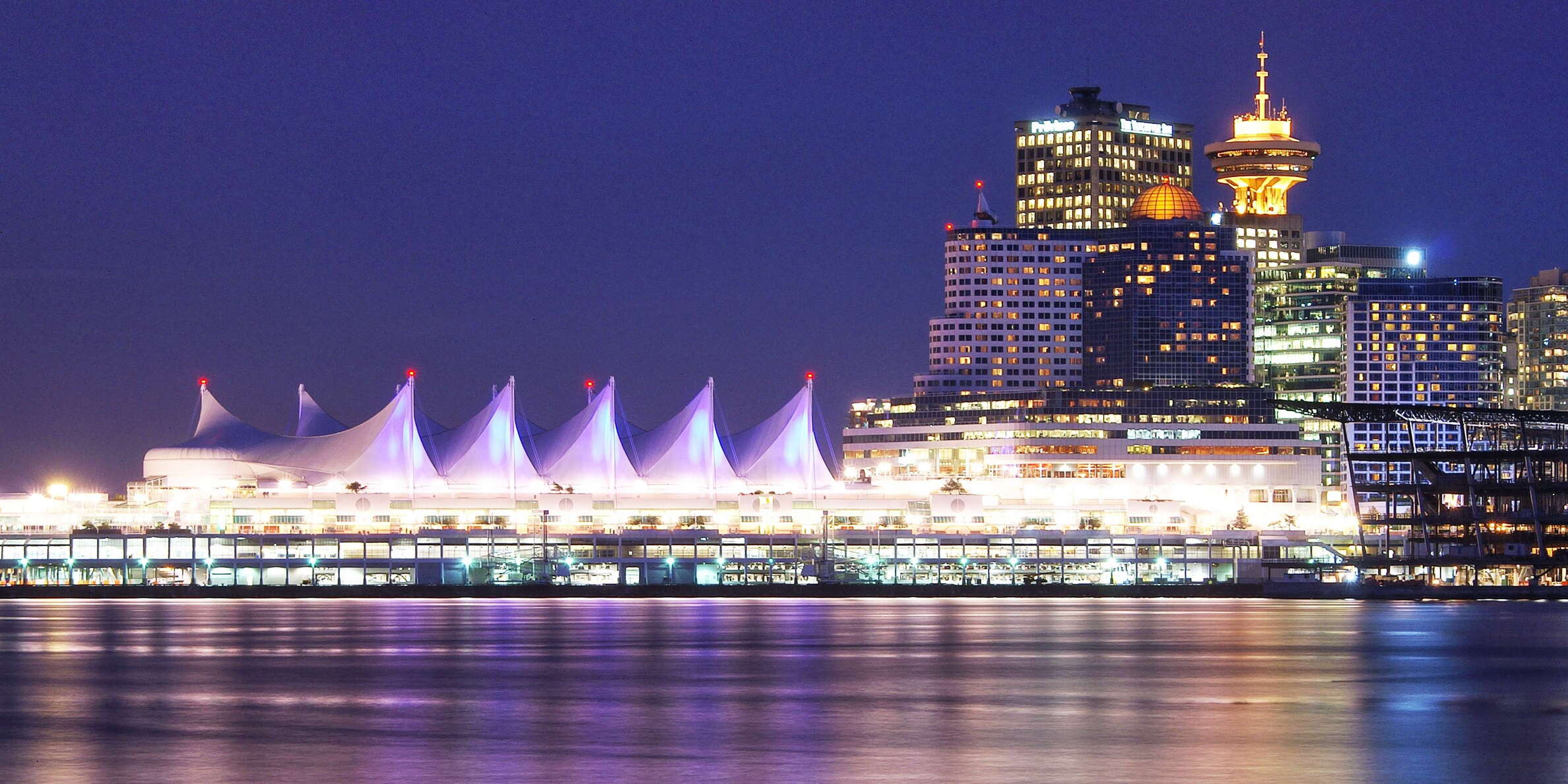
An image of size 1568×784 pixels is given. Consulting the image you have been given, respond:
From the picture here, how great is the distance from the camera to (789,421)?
16062 centimetres

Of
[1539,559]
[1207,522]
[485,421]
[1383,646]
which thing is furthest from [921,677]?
[1207,522]

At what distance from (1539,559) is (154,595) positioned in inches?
3129

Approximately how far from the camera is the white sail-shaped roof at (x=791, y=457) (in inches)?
6289

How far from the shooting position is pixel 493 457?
154 m

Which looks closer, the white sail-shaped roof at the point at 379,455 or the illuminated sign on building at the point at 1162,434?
the white sail-shaped roof at the point at 379,455

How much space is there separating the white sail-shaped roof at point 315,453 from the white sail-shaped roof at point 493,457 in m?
1.74

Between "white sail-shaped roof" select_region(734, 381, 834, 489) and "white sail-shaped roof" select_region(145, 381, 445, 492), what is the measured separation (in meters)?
21.8

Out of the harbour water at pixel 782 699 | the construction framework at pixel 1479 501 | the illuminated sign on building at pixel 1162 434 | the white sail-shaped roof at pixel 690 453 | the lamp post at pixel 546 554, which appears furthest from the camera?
the illuminated sign on building at pixel 1162 434

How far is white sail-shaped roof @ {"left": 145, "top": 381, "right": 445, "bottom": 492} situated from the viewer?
151250 mm

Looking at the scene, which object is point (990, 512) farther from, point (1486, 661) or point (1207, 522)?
point (1486, 661)

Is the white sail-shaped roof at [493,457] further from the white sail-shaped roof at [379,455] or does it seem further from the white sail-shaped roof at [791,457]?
the white sail-shaped roof at [791,457]

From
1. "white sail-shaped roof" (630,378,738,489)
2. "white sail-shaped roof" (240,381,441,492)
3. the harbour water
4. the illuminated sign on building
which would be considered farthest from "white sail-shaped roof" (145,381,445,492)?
the illuminated sign on building

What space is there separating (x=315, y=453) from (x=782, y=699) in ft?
328

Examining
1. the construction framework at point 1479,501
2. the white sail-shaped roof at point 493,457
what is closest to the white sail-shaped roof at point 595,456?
the white sail-shaped roof at point 493,457
